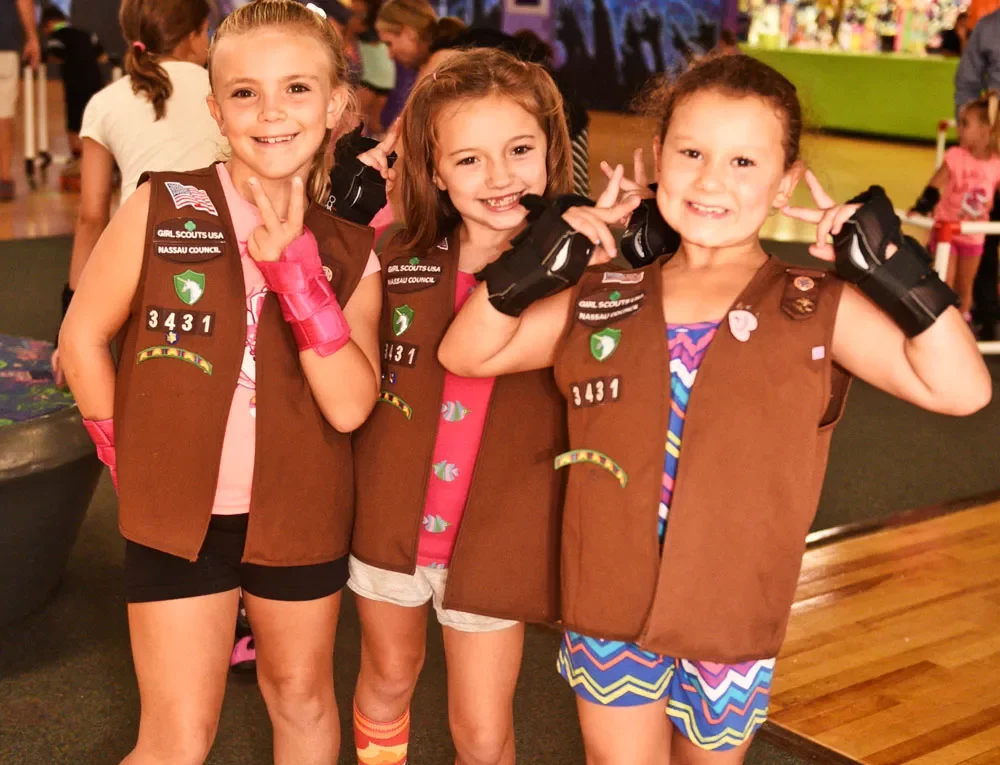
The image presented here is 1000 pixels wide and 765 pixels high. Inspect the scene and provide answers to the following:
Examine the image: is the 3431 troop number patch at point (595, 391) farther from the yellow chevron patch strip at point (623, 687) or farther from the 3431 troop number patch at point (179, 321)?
the 3431 troop number patch at point (179, 321)

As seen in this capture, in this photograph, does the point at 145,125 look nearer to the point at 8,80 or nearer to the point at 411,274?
the point at 411,274

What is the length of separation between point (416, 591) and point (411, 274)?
1.70 ft

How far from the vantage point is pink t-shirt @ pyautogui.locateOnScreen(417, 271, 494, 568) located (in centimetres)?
210

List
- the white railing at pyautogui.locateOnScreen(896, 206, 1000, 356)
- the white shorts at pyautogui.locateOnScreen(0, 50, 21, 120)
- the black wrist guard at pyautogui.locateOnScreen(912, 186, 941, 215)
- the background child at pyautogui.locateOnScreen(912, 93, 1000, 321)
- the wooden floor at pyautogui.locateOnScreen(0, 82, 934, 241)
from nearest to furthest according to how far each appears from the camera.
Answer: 1. the white railing at pyautogui.locateOnScreen(896, 206, 1000, 356)
2. the black wrist guard at pyautogui.locateOnScreen(912, 186, 941, 215)
3. the background child at pyautogui.locateOnScreen(912, 93, 1000, 321)
4. the wooden floor at pyautogui.locateOnScreen(0, 82, 934, 241)
5. the white shorts at pyautogui.locateOnScreen(0, 50, 21, 120)

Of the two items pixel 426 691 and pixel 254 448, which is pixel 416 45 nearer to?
pixel 426 691

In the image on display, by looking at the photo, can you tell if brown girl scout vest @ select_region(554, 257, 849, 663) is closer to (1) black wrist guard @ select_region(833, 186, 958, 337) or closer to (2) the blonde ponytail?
(1) black wrist guard @ select_region(833, 186, 958, 337)

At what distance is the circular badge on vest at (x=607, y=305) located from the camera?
6.00 ft

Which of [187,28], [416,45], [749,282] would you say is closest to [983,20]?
[416,45]

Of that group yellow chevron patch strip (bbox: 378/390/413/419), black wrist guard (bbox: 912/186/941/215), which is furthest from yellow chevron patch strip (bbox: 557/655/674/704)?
black wrist guard (bbox: 912/186/941/215)

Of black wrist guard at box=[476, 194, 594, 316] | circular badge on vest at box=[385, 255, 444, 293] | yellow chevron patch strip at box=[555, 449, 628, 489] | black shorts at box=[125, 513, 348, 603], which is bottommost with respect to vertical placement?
black shorts at box=[125, 513, 348, 603]

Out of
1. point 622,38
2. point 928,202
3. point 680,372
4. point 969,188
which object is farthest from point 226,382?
point 622,38

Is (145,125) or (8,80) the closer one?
(145,125)

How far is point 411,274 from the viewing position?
213cm

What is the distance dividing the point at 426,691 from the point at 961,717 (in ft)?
3.88
